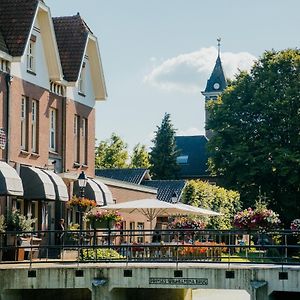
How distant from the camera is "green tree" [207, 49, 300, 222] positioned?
64.0 meters

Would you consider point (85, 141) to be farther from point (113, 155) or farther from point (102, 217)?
point (113, 155)

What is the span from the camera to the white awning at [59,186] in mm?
35594

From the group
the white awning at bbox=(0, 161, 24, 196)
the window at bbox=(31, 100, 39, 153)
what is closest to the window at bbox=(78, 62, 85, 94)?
the window at bbox=(31, 100, 39, 153)

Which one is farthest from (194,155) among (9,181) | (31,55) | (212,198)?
(9,181)

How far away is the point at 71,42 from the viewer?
41438 millimetres

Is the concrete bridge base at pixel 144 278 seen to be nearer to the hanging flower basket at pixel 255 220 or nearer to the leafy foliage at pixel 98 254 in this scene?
the leafy foliage at pixel 98 254

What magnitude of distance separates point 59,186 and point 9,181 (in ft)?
15.9

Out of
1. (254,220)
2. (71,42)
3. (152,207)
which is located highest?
(71,42)

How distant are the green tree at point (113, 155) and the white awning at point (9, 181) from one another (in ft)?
190

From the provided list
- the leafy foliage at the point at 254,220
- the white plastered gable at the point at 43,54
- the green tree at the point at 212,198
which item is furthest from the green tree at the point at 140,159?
the leafy foliage at the point at 254,220

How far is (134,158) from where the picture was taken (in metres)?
95.9

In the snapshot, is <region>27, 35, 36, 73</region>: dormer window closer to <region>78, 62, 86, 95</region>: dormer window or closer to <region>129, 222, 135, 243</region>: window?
<region>78, 62, 86, 95</region>: dormer window

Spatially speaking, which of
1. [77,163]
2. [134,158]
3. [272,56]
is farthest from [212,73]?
[77,163]

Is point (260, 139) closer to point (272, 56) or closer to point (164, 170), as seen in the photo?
point (272, 56)
